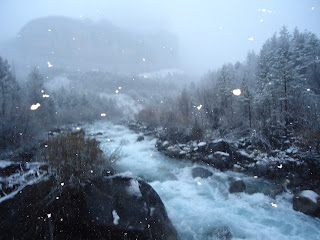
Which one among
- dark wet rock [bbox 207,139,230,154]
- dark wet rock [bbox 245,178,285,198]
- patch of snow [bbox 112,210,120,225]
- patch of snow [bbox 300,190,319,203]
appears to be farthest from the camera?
dark wet rock [bbox 207,139,230,154]

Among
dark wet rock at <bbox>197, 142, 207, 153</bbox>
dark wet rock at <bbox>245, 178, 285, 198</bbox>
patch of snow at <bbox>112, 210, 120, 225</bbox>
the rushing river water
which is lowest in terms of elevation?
the rushing river water

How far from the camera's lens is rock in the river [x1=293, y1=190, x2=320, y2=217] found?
600 cm

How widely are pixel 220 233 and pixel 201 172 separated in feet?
15.0

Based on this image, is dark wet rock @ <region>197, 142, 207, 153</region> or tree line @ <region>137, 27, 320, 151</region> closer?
dark wet rock @ <region>197, 142, 207, 153</region>

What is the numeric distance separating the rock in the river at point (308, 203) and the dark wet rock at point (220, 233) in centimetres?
282

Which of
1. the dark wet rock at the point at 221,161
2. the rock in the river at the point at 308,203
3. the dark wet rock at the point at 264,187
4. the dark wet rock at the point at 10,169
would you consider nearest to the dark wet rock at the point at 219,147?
the dark wet rock at the point at 221,161

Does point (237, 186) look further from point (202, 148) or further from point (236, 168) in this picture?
point (202, 148)

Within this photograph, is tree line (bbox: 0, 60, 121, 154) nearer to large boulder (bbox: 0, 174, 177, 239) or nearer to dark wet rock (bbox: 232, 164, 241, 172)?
large boulder (bbox: 0, 174, 177, 239)

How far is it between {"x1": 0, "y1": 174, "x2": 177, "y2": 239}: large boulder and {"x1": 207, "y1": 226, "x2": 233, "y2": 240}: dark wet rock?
53.6 inches

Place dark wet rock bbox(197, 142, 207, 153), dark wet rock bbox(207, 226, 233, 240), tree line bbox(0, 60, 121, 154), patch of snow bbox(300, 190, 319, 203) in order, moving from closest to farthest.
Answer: dark wet rock bbox(207, 226, 233, 240)
patch of snow bbox(300, 190, 319, 203)
tree line bbox(0, 60, 121, 154)
dark wet rock bbox(197, 142, 207, 153)

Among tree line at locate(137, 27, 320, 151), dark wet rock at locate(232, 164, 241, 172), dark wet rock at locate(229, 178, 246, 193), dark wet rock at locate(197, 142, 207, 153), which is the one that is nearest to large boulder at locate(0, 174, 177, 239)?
dark wet rock at locate(229, 178, 246, 193)

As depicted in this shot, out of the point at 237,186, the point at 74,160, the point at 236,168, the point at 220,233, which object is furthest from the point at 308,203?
the point at 74,160

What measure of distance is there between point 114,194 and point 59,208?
1237mm

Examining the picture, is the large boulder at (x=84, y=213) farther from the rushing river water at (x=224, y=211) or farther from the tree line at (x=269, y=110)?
the tree line at (x=269, y=110)
